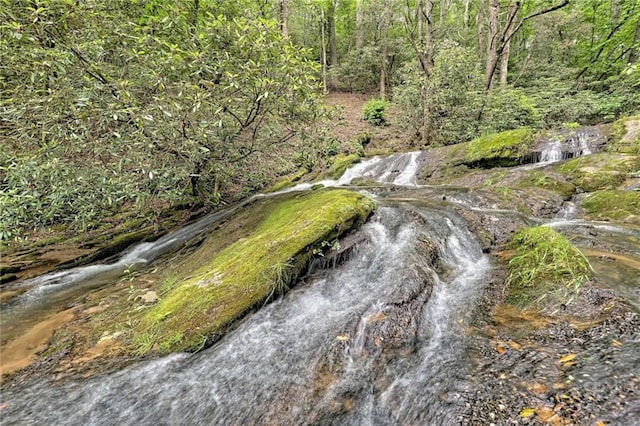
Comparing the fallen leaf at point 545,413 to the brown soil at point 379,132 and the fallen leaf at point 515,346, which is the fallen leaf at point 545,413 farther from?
the brown soil at point 379,132

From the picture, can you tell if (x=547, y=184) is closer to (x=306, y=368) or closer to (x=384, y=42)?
(x=306, y=368)

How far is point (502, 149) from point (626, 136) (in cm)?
280

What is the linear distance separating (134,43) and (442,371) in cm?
616

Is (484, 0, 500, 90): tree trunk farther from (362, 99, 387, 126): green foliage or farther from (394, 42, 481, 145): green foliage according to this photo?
(362, 99, 387, 126): green foliage

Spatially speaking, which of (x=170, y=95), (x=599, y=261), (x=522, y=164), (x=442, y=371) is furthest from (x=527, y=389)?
(x=522, y=164)

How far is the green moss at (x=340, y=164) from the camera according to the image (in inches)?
462

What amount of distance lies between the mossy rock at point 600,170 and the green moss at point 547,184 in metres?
0.36

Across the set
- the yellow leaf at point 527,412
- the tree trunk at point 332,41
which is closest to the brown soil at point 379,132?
the tree trunk at point 332,41

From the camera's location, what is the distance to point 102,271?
20.0 ft

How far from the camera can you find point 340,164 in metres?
12.2

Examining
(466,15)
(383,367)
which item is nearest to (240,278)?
(383,367)

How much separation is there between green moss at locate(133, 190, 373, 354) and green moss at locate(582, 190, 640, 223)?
433cm

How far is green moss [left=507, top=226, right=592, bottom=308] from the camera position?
3266mm

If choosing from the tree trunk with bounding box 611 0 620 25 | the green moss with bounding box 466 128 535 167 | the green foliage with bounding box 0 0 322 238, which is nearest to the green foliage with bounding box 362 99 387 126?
the green moss with bounding box 466 128 535 167
